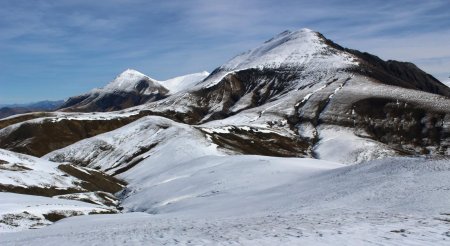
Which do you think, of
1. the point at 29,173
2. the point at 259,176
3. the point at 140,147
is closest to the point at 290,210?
the point at 259,176

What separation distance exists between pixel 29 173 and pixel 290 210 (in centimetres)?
5634

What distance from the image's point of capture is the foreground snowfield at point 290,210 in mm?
20402

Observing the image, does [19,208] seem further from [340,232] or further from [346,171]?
[340,232]

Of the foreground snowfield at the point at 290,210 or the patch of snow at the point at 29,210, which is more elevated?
the foreground snowfield at the point at 290,210

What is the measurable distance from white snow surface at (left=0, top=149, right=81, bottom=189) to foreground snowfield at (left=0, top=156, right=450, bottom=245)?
19132 millimetres

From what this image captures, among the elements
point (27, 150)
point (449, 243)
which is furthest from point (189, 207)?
point (27, 150)

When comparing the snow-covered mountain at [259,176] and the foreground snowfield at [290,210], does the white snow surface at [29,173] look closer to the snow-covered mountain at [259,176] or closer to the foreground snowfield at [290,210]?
the snow-covered mountain at [259,176]

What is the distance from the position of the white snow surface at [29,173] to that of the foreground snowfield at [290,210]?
19.1m

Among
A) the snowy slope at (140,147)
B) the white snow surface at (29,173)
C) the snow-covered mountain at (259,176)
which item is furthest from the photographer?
the snowy slope at (140,147)

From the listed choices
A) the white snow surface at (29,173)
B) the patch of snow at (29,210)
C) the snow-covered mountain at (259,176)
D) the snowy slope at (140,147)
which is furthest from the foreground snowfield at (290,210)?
the snowy slope at (140,147)

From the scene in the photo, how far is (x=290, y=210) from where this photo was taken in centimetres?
3412

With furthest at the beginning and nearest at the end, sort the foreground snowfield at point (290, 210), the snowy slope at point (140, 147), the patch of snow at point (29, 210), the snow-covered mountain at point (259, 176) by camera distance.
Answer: the snowy slope at point (140, 147), the patch of snow at point (29, 210), the snow-covered mountain at point (259, 176), the foreground snowfield at point (290, 210)

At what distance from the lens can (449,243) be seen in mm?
17156

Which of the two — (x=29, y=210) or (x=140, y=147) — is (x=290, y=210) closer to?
(x=29, y=210)
